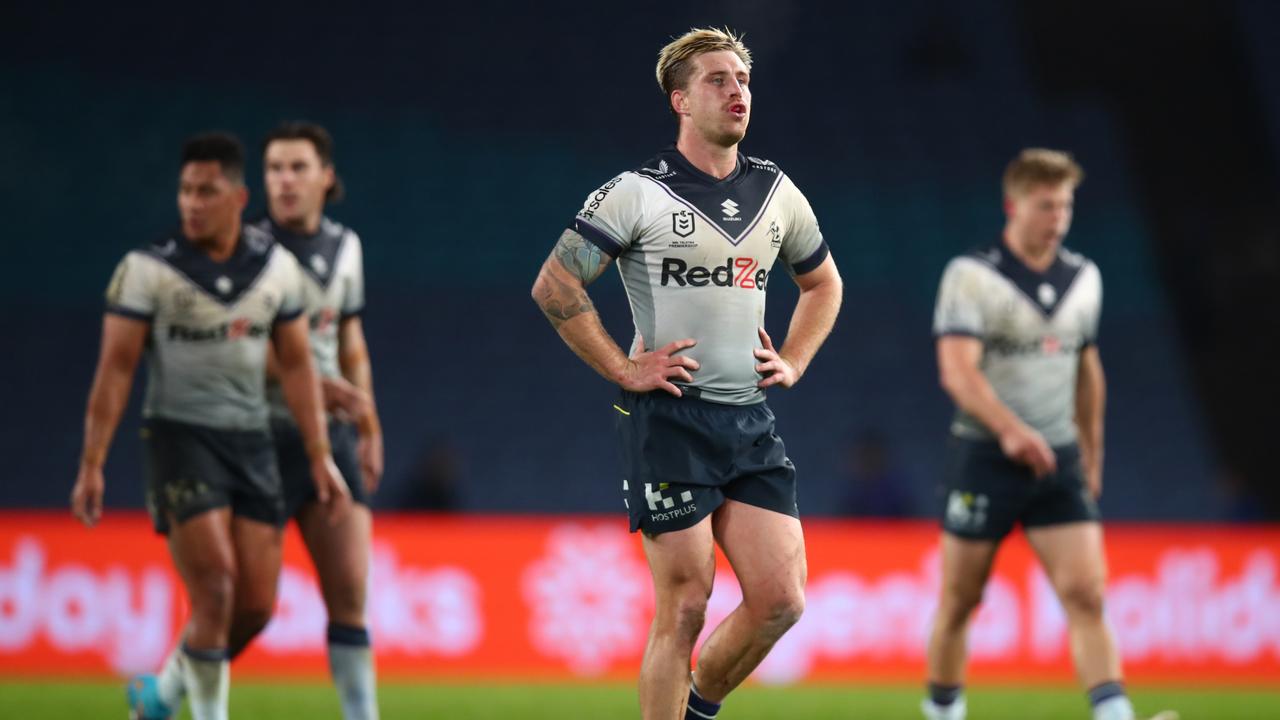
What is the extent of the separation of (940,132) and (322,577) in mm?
11471

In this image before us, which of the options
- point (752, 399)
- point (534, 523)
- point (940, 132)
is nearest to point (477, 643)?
point (534, 523)

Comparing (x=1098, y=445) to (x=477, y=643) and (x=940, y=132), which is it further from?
(x=940, y=132)

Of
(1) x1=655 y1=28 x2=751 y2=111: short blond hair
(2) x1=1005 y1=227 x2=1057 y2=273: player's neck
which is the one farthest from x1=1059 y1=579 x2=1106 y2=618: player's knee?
(1) x1=655 y1=28 x2=751 y2=111: short blond hair

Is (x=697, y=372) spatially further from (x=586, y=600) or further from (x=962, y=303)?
(x=586, y=600)

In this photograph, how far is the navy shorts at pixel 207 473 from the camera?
6.18m

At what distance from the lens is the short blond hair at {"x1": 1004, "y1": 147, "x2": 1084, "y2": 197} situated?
7.27 metres

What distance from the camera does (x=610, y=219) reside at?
5.10 m

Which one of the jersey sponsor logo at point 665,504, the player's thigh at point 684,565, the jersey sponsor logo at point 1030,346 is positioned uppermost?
the jersey sponsor logo at point 1030,346

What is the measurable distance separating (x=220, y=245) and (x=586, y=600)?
18.2ft

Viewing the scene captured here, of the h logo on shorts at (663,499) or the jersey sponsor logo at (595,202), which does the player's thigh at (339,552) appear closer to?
the h logo on shorts at (663,499)

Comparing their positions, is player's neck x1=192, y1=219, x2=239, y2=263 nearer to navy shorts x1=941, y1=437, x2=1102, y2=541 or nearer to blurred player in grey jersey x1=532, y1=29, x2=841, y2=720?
blurred player in grey jersey x1=532, y1=29, x2=841, y2=720

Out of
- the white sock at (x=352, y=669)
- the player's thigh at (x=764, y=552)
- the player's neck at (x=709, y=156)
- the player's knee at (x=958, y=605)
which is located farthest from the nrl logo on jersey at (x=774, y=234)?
the player's knee at (x=958, y=605)

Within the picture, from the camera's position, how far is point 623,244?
514 cm

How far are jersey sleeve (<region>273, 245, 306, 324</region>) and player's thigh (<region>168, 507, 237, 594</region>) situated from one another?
840 mm
